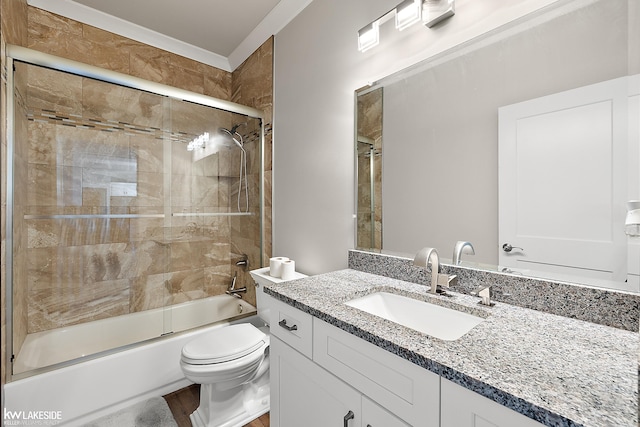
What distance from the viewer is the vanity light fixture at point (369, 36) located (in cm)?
143

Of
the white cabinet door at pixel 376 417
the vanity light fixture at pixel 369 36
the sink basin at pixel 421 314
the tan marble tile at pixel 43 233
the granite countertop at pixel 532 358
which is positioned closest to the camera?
the granite countertop at pixel 532 358

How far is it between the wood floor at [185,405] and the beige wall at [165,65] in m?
0.75

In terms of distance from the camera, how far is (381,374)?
764 millimetres

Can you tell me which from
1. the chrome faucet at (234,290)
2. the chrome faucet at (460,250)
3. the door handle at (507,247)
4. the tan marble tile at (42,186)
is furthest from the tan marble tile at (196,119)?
the door handle at (507,247)

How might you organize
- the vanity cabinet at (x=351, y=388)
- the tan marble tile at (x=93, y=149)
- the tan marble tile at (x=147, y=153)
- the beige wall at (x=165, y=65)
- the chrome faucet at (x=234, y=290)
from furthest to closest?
the chrome faucet at (x=234, y=290)
the tan marble tile at (x=147, y=153)
the beige wall at (x=165, y=65)
the tan marble tile at (x=93, y=149)
the vanity cabinet at (x=351, y=388)

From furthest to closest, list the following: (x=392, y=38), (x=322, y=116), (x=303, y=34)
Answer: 1. (x=303, y=34)
2. (x=322, y=116)
3. (x=392, y=38)

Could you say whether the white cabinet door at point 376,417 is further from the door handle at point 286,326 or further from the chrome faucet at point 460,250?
the chrome faucet at point 460,250

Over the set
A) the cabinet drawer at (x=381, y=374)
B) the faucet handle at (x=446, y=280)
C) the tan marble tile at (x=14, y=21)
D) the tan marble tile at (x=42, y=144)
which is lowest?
the cabinet drawer at (x=381, y=374)

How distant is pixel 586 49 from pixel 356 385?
1.24 metres

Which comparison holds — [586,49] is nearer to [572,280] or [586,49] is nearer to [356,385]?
[572,280]

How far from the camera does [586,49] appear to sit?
88cm

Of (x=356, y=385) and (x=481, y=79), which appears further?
(x=481, y=79)

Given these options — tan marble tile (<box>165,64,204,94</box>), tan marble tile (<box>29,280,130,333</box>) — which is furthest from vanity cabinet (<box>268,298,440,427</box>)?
tan marble tile (<box>165,64,204,94</box>)

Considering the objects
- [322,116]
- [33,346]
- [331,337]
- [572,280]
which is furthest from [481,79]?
[33,346]
